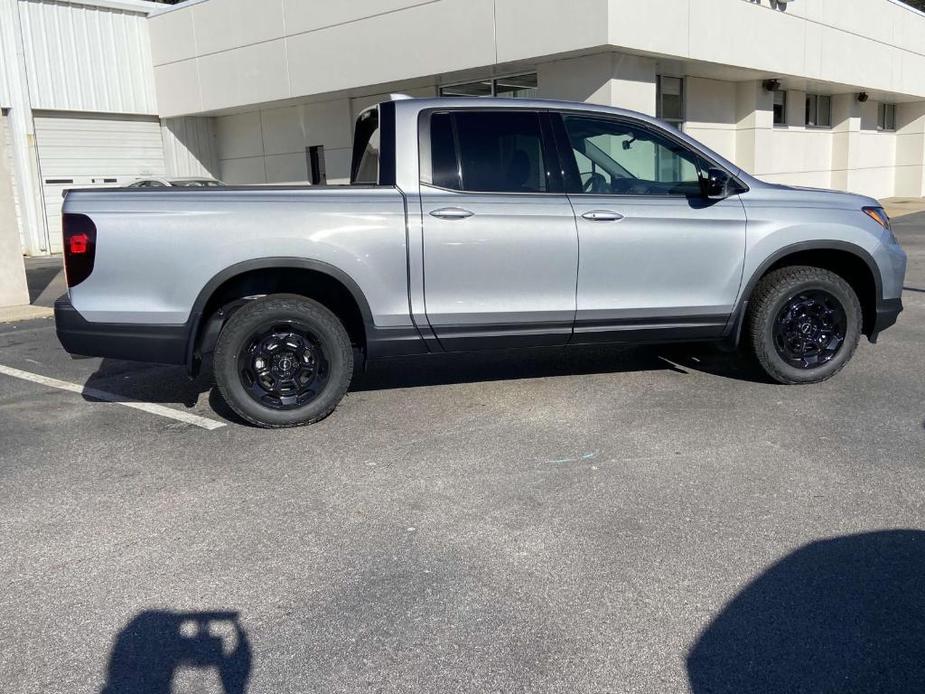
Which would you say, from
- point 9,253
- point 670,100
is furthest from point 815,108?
point 9,253

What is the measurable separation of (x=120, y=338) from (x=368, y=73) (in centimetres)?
1419

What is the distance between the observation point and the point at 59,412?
6.20 metres

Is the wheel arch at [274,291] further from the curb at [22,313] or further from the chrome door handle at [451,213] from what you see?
the curb at [22,313]

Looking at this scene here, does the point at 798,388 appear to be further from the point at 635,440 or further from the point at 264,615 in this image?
the point at 264,615

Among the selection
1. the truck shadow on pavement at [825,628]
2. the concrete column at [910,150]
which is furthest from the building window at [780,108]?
the truck shadow on pavement at [825,628]

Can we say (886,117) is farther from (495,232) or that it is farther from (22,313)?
(495,232)

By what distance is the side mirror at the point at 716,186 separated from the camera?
5.71 meters

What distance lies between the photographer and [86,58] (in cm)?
2150

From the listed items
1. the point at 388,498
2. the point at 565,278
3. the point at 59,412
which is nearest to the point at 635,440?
the point at 565,278

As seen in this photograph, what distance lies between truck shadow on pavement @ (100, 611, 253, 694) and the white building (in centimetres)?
1310

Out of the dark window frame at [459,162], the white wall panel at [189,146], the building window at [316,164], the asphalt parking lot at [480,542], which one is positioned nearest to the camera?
the asphalt parking lot at [480,542]

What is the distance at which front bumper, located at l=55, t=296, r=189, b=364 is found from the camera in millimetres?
5211

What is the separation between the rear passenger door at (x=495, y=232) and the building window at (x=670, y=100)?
→ 13.0 m

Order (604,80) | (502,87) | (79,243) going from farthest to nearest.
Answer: (502,87) < (604,80) < (79,243)
